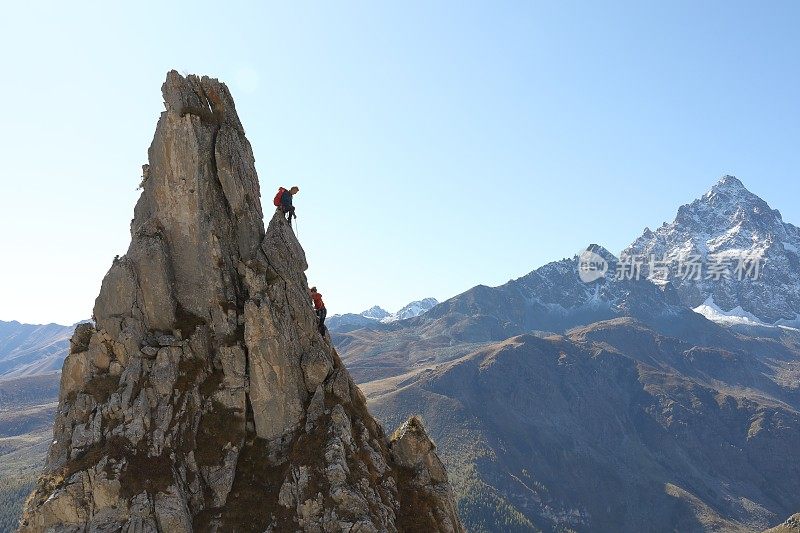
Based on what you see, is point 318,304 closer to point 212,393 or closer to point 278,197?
point 278,197

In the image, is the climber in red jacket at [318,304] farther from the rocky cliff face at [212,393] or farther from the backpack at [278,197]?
the backpack at [278,197]

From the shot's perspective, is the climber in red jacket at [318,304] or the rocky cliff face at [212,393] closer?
the rocky cliff face at [212,393]

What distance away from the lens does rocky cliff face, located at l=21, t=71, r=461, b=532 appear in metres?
35.9

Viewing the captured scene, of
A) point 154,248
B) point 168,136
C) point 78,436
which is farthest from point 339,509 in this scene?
point 168,136

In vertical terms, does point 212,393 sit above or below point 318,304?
below

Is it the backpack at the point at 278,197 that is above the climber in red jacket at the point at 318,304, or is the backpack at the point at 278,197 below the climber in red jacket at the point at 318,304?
above

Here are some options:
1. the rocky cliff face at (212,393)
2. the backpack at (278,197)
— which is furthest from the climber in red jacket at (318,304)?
the backpack at (278,197)

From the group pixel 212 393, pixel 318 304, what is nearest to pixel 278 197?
pixel 318 304

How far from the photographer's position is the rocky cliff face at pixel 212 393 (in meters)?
35.9

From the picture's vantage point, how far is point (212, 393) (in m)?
41.1

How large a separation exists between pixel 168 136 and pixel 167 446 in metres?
23.0

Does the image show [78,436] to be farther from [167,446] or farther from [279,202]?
[279,202]

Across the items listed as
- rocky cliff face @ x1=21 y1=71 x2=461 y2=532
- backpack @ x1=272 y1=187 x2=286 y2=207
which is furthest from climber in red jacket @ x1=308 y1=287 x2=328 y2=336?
backpack @ x1=272 y1=187 x2=286 y2=207

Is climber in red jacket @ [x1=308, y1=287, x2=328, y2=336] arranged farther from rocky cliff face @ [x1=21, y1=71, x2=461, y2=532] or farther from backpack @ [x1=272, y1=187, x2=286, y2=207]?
backpack @ [x1=272, y1=187, x2=286, y2=207]
